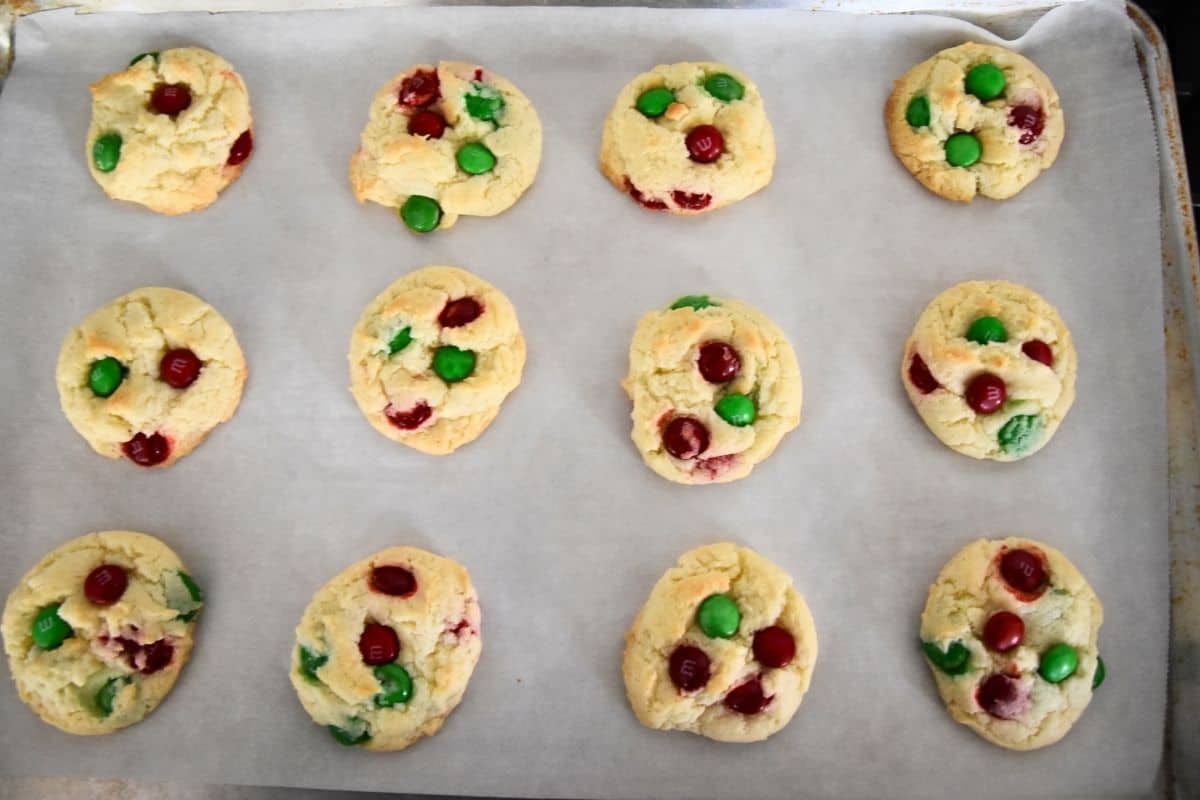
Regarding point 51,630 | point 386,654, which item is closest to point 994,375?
point 386,654

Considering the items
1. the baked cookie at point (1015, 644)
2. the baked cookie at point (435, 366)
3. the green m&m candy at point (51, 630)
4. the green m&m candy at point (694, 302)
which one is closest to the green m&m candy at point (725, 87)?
the green m&m candy at point (694, 302)

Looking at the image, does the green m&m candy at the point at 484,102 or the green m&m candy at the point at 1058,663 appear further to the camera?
the green m&m candy at the point at 484,102

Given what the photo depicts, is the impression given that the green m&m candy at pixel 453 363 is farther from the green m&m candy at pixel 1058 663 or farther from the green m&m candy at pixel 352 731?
the green m&m candy at pixel 1058 663

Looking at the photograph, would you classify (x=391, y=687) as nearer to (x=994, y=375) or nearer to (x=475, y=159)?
(x=475, y=159)

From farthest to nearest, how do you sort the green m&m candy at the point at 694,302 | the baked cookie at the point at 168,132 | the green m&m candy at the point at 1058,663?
1. the baked cookie at the point at 168,132
2. the green m&m candy at the point at 694,302
3. the green m&m candy at the point at 1058,663

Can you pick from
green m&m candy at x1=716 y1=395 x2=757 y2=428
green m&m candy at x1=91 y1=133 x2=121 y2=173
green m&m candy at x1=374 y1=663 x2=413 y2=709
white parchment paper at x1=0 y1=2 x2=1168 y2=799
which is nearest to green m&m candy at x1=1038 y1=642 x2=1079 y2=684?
white parchment paper at x1=0 y1=2 x2=1168 y2=799

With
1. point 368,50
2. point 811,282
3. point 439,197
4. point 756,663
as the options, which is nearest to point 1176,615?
point 756,663
